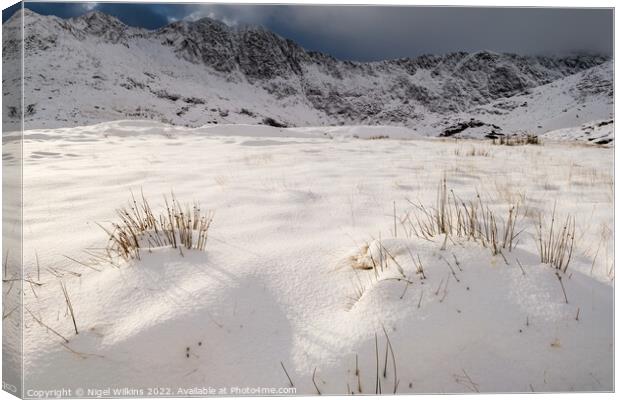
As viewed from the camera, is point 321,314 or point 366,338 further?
point 321,314

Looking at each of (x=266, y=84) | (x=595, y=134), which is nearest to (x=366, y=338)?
(x=595, y=134)

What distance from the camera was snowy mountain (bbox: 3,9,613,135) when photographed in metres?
37.7

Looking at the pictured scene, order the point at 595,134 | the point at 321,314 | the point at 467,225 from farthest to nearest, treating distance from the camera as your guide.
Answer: the point at 595,134, the point at 467,225, the point at 321,314

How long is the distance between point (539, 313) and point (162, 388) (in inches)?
54.5

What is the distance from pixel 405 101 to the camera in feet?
300

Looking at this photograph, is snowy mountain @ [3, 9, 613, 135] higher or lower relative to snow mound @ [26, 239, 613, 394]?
higher

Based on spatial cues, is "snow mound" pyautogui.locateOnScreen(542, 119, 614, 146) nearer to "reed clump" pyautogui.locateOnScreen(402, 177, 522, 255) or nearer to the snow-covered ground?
"reed clump" pyautogui.locateOnScreen(402, 177, 522, 255)

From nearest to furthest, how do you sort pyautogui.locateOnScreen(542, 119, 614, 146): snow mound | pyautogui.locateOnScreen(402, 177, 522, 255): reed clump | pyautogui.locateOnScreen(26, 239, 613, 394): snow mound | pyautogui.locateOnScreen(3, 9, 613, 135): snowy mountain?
pyautogui.locateOnScreen(26, 239, 613, 394): snow mound < pyautogui.locateOnScreen(402, 177, 522, 255): reed clump < pyautogui.locateOnScreen(542, 119, 614, 146): snow mound < pyautogui.locateOnScreen(3, 9, 613, 135): snowy mountain

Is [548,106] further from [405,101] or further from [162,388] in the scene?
[405,101]

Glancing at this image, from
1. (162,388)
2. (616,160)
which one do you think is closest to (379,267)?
(162,388)

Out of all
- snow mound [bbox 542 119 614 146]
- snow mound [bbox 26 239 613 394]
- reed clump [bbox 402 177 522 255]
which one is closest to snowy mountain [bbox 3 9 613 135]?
snow mound [bbox 542 119 614 146]

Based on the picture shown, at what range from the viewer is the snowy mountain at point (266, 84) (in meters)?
37.7

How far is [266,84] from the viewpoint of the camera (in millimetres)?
85938

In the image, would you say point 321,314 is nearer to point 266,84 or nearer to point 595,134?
point 595,134
